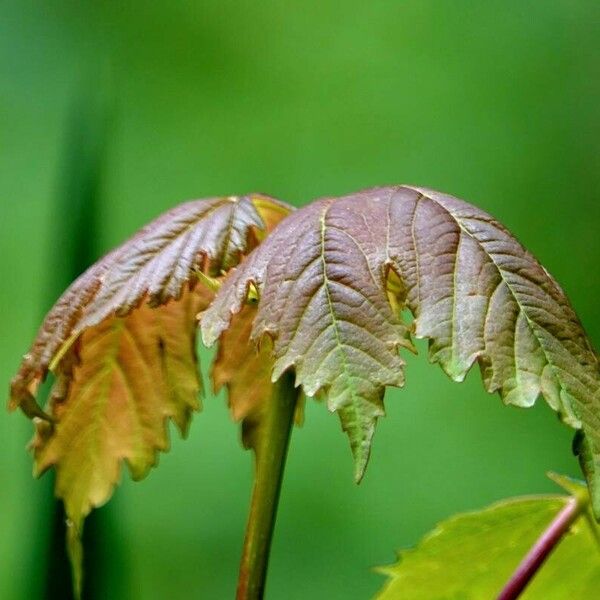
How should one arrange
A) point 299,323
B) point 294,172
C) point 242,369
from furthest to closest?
1. point 294,172
2. point 242,369
3. point 299,323

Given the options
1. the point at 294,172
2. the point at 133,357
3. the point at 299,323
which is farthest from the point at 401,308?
the point at 294,172

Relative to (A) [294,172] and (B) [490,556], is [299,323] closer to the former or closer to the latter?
(B) [490,556]

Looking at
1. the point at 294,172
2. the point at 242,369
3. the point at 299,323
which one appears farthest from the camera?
the point at 294,172

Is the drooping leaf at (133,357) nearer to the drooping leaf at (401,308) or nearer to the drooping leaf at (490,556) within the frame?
the drooping leaf at (401,308)

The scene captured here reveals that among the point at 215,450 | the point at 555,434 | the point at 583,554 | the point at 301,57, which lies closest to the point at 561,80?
the point at 301,57

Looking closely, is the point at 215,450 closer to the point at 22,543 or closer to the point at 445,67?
the point at 22,543

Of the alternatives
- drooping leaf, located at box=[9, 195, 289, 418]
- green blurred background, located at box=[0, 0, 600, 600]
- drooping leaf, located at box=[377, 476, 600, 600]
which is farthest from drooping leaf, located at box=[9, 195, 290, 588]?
green blurred background, located at box=[0, 0, 600, 600]

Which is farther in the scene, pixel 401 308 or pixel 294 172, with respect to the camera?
pixel 294 172
